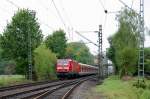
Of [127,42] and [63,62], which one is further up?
[127,42]

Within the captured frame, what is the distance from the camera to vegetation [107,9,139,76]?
61406 mm

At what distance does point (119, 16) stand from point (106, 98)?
45.8 m

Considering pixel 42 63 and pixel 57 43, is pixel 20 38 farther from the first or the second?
pixel 57 43

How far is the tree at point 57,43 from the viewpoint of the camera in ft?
299

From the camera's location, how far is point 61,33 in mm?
99750

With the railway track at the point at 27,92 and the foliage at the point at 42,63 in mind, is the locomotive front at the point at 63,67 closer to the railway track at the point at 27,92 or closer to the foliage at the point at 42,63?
the foliage at the point at 42,63

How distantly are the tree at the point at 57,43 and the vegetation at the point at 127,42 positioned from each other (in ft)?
76.5

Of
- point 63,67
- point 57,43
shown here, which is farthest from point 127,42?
point 57,43

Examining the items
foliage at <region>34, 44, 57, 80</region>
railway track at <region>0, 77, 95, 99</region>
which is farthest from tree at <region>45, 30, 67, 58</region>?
railway track at <region>0, 77, 95, 99</region>

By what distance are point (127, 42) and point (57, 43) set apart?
28386 millimetres

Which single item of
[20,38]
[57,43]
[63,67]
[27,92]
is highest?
[57,43]

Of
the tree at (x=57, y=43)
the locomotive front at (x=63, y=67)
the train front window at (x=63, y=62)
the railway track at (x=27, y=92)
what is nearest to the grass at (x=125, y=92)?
the railway track at (x=27, y=92)

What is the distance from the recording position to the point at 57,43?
301ft

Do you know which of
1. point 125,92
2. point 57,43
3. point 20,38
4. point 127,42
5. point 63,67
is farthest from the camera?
point 57,43
